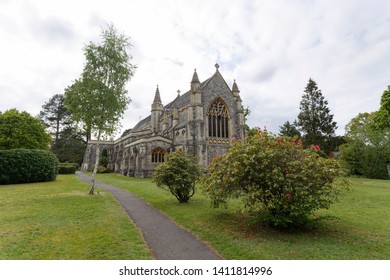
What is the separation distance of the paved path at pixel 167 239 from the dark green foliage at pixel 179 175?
7.11 ft

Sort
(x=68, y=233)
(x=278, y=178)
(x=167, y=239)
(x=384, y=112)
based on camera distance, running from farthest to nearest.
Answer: (x=384, y=112) < (x=68, y=233) < (x=167, y=239) < (x=278, y=178)

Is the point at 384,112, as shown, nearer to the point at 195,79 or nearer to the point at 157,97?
the point at 195,79

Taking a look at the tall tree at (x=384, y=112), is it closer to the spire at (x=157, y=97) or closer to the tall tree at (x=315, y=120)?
the tall tree at (x=315, y=120)

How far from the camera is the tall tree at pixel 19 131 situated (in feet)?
99.8

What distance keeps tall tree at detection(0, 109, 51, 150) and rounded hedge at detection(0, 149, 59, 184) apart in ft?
28.1

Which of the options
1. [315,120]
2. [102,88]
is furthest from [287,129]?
[102,88]

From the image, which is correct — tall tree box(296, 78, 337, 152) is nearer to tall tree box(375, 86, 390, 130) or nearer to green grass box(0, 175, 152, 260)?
tall tree box(375, 86, 390, 130)

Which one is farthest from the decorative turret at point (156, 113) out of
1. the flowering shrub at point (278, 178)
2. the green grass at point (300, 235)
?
the flowering shrub at point (278, 178)

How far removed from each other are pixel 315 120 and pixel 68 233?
127 ft

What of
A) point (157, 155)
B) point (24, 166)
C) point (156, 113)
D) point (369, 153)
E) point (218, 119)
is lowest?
point (24, 166)

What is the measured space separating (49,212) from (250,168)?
9.53 meters

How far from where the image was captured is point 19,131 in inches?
1222
